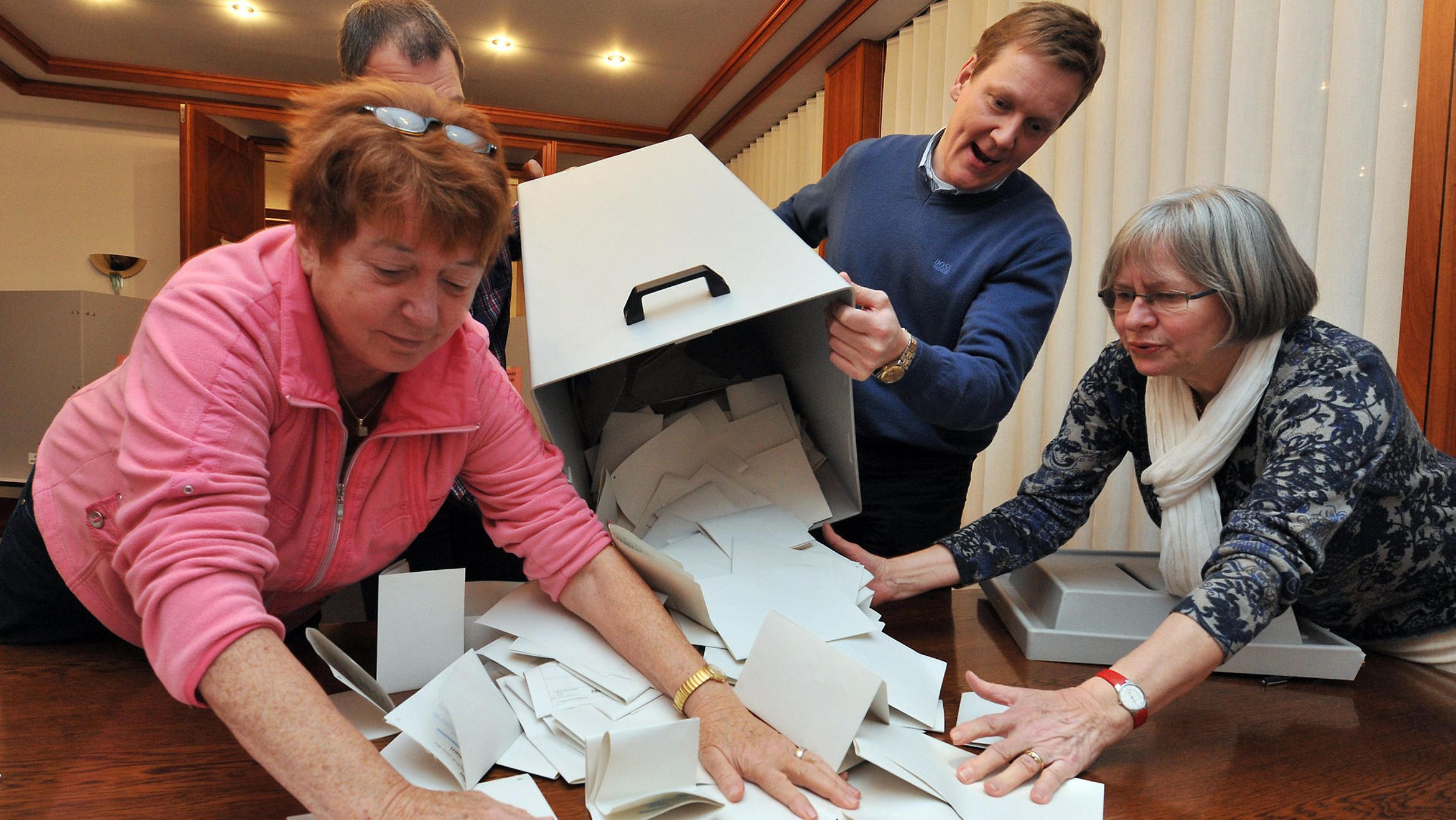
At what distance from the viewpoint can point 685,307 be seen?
37.3 inches

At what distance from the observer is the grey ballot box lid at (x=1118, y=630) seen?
3.59ft

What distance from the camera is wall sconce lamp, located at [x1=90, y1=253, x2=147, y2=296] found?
5172 millimetres

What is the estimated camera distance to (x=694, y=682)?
2.86 feet

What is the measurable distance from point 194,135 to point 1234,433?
498 centimetres

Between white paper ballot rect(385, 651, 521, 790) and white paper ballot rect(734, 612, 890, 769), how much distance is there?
24 cm

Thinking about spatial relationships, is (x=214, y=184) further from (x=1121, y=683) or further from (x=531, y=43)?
(x=1121, y=683)

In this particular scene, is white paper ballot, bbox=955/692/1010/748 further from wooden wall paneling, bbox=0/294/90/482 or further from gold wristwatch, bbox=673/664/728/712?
wooden wall paneling, bbox=0/294/90/482

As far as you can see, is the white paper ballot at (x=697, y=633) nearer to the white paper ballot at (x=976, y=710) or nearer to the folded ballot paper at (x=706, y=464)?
the folded ballot paper at (x=706, y=464)

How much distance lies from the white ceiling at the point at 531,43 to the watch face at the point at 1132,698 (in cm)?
303

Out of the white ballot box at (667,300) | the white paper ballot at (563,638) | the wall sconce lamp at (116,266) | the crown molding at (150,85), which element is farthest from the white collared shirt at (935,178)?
the wall sconce lamp at (116,266)

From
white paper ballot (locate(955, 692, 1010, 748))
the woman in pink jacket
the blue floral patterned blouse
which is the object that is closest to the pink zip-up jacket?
the woman in pink jacket

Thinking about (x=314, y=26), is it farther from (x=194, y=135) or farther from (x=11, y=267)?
(x=11, y=267)

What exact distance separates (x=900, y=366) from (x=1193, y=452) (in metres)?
0.41

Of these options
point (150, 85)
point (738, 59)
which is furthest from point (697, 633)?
point (150, 85)
